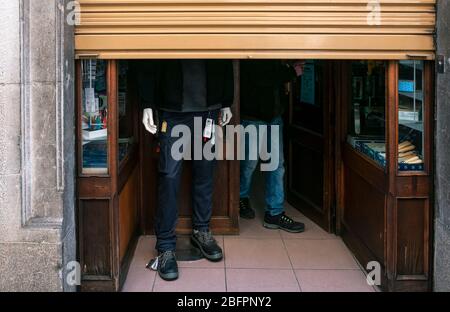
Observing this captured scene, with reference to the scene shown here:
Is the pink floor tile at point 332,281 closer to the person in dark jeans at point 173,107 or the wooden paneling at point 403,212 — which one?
the wooden paneling at point 403,212

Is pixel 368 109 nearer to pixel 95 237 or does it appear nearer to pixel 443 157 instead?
pixel 443 157

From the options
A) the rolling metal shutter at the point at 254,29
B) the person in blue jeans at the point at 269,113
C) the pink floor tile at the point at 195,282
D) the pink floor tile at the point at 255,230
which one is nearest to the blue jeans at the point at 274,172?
the person in blue jeans at the point at 269,113

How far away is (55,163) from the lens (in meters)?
3.84

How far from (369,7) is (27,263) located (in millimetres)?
2577

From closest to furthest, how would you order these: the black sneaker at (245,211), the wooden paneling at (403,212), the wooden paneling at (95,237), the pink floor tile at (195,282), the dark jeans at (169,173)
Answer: the wooden paneling at (403,212) → the wooden paneling at (95,237) → the pink floor tile at (195,282) → the dark jeans at (169,173) → the black sneaker at (245,211)

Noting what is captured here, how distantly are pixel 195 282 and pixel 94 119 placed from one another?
1.29 meters

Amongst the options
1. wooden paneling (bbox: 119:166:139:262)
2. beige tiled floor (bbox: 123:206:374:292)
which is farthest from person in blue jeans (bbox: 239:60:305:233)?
wooden paneling (bbox: 119:166:139:262)

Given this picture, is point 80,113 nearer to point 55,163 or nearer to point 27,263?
point 55,163

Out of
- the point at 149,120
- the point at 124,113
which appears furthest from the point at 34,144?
the point at 124,113

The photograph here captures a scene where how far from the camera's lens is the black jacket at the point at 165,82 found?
4.47 m

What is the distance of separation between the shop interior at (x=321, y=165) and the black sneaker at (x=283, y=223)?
0.22 metres

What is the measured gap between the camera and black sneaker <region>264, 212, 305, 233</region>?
543 centimetres

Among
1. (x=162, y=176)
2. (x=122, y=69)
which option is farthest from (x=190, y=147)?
(x=122, y=69)

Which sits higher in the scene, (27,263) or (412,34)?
(412,34)
